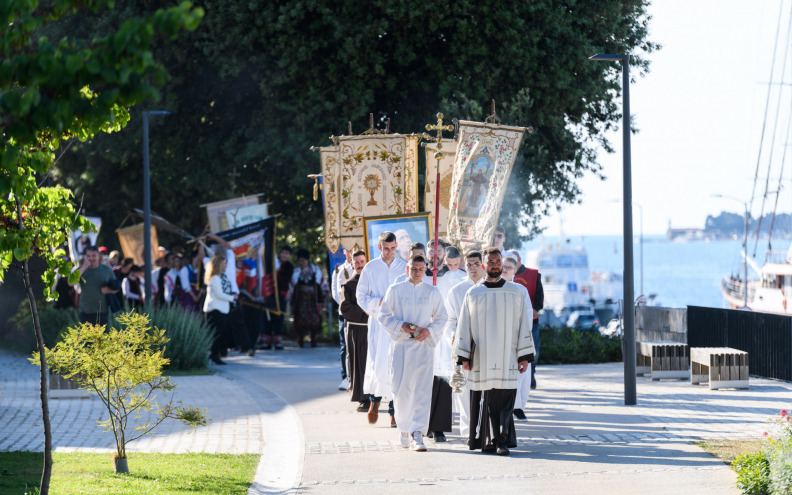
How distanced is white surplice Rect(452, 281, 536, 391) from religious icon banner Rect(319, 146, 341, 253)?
16.4 ft

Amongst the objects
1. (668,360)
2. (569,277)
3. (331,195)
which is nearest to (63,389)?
(331,195)

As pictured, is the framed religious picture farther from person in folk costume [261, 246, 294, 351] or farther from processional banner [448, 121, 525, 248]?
person in folk costume [261, 246, 294, 351]

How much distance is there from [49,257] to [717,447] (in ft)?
18.9

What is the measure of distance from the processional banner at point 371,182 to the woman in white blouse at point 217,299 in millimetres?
4486

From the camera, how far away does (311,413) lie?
12.4m

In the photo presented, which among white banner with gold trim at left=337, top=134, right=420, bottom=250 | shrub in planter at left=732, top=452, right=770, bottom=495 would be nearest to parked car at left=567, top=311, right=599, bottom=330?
white banner with gold trim at left=337, top=134, right=420, bottom=250

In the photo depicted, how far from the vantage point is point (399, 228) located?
1289 cm

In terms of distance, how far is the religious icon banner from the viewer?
47.6 feet

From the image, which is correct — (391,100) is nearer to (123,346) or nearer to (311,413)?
(311,413)

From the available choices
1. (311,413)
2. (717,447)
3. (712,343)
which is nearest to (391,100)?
(712,343)

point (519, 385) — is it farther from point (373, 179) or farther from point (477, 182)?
point (373, 179)

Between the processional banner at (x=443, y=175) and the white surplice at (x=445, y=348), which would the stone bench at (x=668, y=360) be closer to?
the processional banner at (x=443, y=175)

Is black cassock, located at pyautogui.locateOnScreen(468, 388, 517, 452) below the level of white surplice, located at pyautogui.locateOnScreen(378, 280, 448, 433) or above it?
below

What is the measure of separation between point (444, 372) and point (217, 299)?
8.90 metres
